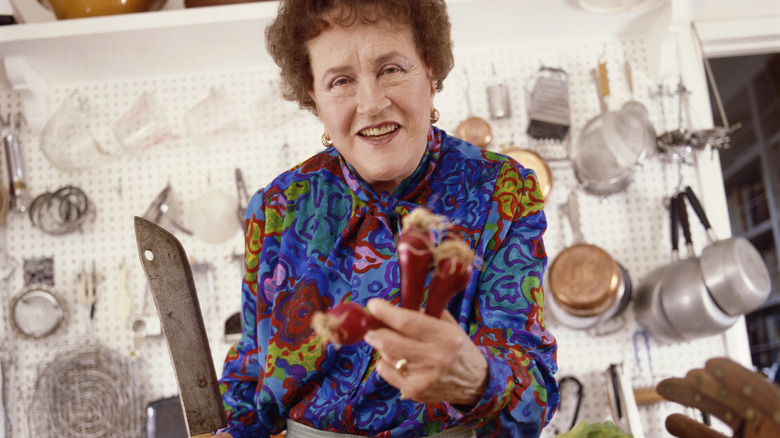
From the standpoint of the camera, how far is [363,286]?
35.0 inches

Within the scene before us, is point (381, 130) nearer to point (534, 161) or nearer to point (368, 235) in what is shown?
point (368, 235)

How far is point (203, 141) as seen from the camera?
6.23 ft

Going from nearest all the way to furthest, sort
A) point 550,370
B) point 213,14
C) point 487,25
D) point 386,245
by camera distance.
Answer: point 550,370, point 386,245, point 213,14, point 487,25

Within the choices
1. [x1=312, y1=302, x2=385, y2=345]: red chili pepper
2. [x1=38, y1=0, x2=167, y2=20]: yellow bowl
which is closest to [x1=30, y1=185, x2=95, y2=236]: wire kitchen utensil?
[x1=38, y1=0, x2=167, y2=20]: yellow bowl

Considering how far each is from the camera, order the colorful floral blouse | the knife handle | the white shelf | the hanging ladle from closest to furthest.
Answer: the knife handle, the colorful floral blouse, the white shelf, the hanging ladle

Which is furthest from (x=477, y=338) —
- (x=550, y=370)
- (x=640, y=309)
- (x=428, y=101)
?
(x=640, y=309)

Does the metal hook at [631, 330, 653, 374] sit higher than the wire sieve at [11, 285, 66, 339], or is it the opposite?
the wire sieve at [11, 285, 66, 339]

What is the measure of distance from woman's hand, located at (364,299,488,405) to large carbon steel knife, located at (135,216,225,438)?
434mm

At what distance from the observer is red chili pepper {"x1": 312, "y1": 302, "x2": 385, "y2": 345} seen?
0.53 metres

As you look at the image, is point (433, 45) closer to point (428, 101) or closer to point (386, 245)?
point (428, 101)

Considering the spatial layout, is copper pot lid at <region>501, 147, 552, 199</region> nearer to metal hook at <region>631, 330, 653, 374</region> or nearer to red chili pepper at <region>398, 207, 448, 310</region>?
metal hook at <region>631, 330, 653, 374</region>

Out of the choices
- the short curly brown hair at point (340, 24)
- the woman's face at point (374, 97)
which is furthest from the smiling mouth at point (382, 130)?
the short curly brown hair at point (340, 24)

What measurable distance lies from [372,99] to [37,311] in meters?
1.45

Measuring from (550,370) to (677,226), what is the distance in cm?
124
